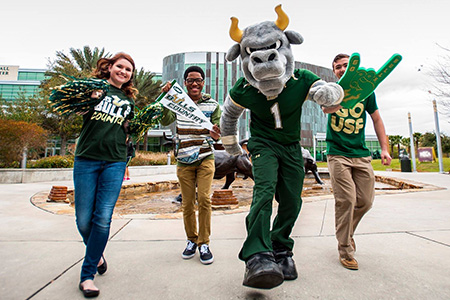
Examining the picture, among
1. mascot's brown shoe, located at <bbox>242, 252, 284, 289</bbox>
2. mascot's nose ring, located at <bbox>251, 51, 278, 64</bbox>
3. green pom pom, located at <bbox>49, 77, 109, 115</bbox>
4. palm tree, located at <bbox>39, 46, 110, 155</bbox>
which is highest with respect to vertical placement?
palm tree, located at <bbox>39, 46, 110, 155</bbox>

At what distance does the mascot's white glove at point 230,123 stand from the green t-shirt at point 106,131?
2.58ft

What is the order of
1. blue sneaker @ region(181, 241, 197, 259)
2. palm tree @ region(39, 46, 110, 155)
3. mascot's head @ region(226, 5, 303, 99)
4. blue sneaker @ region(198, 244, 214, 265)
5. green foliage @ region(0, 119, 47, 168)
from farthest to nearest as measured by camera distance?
palm tree @ region(39, 46, 110, 155)
green foliage @ region(0, 119, 47, 168)
blue sneaker @ region(181, 241, 197, 259)
blue sneaker @ region(198, 244, 214, 265)
mascot's head @ region(226, 5, 303, 99)

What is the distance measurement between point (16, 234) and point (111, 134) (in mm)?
2127

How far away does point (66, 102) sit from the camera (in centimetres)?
183

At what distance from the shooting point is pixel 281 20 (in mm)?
1825

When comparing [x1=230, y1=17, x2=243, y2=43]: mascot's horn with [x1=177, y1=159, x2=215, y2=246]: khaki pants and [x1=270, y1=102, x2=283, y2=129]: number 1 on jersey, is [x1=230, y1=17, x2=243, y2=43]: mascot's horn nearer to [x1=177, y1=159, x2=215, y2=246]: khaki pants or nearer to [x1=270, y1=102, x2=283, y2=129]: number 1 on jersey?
[x1=270, y1=102, x2=283, y2=129]: number 1 on jersey

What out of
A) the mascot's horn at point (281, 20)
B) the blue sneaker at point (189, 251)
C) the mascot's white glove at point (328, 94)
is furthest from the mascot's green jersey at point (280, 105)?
the blue sneaker at point (189, 251)

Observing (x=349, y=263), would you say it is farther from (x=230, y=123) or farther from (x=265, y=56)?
(x=265, y=56)

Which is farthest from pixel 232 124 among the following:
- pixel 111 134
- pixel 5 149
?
pixel 5 149

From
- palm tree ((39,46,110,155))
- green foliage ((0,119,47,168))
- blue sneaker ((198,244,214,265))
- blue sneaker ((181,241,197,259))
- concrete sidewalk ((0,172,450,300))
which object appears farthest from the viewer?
palm tree ((39,46,110,155))

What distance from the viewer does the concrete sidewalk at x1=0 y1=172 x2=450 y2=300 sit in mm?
1588

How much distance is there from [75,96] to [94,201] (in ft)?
2.50

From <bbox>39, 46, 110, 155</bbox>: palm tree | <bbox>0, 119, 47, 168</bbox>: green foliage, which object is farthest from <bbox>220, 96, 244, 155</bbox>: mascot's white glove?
<bbox>39, 46, 110, 155</bbox>: palm tree

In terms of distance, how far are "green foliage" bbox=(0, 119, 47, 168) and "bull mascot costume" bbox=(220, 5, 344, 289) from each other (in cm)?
1117
